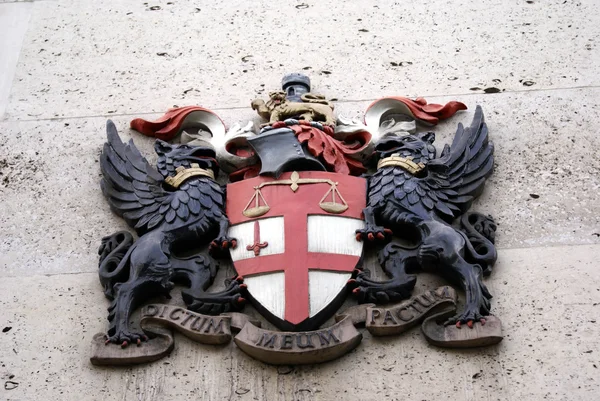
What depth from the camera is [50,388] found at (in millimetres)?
3764

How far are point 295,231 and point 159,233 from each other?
0.52 meters

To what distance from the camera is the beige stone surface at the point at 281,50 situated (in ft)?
16.1

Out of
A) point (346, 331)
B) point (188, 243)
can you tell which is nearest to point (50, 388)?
point (188, 243)

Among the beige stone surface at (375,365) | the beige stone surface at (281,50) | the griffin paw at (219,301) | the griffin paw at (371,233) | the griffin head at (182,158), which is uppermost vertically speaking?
the beige stone surface at (281,50)

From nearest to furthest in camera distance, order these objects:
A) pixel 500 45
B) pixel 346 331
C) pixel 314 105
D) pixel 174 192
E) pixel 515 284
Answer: pixel 346 331, pixel 515 284, pixel 174 192, pixel 314 105, pixel 500 45

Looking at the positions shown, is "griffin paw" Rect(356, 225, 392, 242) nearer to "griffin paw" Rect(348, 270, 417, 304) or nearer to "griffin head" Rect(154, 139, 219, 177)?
"griffin paw" Rect(348, 270, 417, 304)

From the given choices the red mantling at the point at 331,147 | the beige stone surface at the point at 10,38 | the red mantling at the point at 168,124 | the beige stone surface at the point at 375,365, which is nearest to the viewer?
the beige stone surface at the point at 375,365

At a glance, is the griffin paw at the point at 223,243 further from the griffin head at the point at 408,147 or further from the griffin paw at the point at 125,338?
the griffin head at the point at 408,147

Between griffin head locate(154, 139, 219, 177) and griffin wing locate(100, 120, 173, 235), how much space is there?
0.15 feet

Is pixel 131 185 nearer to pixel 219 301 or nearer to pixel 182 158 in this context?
pixel 182 158

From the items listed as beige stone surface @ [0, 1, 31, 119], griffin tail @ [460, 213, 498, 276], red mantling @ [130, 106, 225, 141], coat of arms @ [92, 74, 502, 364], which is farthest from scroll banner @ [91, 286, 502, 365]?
beige stone surface @ [0, 1, 31, 119]

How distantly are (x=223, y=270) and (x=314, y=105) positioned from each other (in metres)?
0.91

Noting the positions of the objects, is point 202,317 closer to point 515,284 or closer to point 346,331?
point 346,331

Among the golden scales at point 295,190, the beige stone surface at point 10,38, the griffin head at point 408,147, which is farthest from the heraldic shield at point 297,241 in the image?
the beige stone surface at point 10,38
